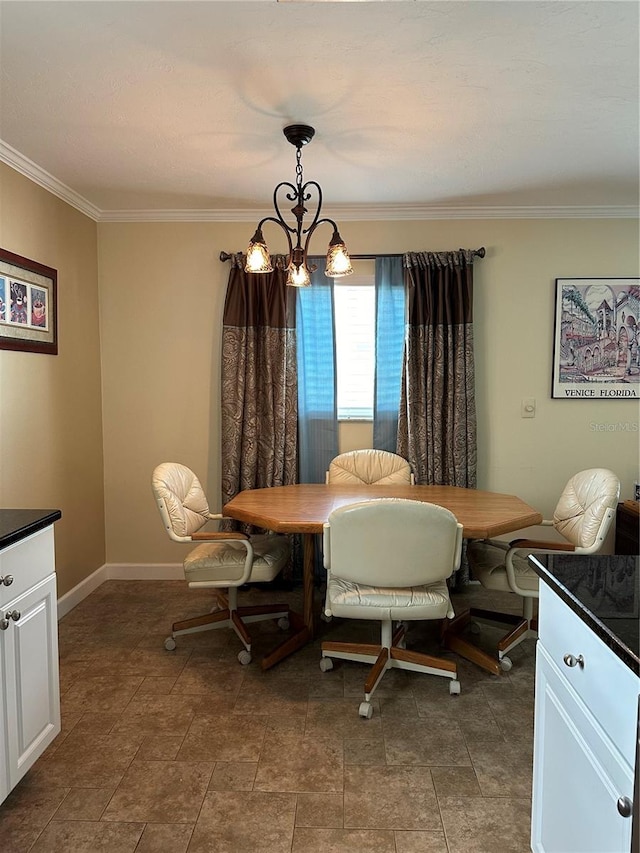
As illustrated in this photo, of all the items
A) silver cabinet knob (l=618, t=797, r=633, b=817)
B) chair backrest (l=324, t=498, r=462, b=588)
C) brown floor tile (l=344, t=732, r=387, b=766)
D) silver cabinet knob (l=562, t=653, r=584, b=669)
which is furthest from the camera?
chair backrest (l=324, t=498, r=462, b=588)

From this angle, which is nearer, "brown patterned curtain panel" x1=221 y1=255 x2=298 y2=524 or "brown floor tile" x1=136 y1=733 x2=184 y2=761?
"brown floor tile" x1=136 y1=733 x2=184 y2=761

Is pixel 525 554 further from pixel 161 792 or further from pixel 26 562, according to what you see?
pixel 26 562

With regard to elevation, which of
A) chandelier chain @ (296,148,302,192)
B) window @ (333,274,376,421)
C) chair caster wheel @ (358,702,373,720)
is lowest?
chair caster wheel @ (358,702,373,720)

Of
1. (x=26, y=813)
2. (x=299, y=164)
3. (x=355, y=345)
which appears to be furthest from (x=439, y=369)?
(x=26, y=813)

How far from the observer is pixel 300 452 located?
12.9 feet

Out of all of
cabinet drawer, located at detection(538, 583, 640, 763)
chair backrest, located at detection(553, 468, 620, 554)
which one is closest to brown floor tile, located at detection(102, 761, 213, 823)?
cabinet drawer, located at detection(538, 583, 640, 763)

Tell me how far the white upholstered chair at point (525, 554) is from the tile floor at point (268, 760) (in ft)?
0.36

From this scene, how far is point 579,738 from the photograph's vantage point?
124 cm

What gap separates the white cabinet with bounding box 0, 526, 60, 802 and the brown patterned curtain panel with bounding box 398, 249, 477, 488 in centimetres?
245

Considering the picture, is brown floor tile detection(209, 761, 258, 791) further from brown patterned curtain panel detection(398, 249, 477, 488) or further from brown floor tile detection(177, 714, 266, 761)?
brown patterned curtain panel detection(398, 249, 477, 488)

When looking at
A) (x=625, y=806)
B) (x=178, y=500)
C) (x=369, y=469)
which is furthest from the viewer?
(x=369, y=469)

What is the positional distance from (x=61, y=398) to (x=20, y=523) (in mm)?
1678

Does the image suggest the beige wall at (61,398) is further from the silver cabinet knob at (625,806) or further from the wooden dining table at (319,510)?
the silver cabinet knob at (625,806)

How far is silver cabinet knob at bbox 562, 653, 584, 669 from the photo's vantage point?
1.23 m
